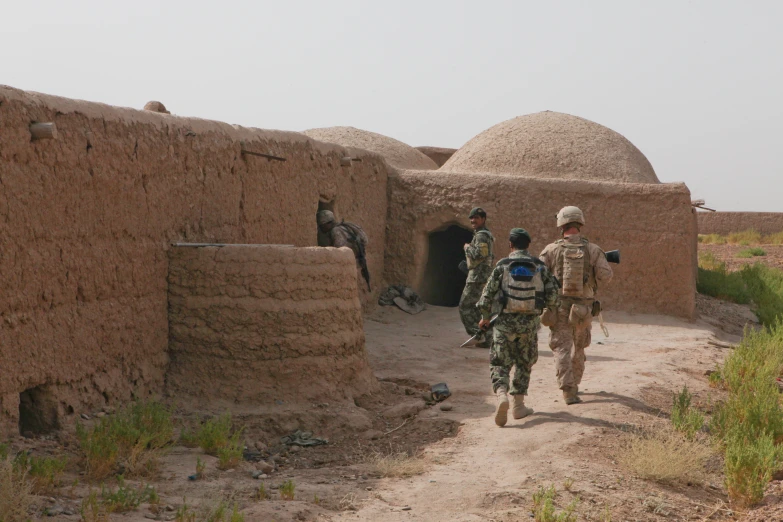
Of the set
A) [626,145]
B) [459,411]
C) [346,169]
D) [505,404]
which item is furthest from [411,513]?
[626,145]

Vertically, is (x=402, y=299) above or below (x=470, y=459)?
above

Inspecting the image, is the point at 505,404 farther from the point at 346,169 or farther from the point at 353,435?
the point at 346,169

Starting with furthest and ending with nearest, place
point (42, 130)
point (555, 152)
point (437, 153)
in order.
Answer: point (437, 153) → point (555, 152) → point (42, 130)

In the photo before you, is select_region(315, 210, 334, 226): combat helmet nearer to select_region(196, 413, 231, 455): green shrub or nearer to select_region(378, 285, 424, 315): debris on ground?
select_region(378, 285, 424, 315): debris on ground

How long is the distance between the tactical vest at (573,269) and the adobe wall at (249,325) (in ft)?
5.94

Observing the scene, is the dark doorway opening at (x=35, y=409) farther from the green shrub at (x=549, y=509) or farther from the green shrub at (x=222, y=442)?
the green shrub at (x=549, y=509)

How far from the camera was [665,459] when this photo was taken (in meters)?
5.54

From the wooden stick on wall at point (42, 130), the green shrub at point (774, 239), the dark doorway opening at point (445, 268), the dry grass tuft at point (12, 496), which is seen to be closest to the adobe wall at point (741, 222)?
the green shrub at point (774, 239)

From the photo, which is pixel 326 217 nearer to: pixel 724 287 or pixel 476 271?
pixel 476 271

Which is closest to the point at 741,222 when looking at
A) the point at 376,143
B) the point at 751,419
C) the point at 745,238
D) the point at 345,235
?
the point at 745,238

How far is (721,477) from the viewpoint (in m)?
5.94

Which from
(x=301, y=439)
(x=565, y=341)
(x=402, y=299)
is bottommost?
(x=301, y=439)

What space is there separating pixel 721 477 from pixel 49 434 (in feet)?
14.2

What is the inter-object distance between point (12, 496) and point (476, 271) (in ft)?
19.7
